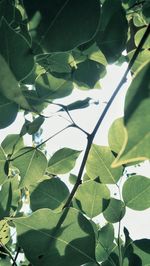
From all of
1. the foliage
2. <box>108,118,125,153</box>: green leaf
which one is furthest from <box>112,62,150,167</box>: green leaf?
<box>108,118,125,153</box>: green leaf

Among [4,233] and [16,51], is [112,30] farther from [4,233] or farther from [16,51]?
[4,233]

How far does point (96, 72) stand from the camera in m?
0.84

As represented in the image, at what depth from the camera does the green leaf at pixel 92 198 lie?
2.29 ft

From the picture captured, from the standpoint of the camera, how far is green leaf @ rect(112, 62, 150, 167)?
12.3 inches

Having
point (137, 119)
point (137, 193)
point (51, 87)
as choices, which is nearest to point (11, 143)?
point (51, 87)

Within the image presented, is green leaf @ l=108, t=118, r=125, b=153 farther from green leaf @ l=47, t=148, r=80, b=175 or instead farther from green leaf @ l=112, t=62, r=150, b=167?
green leaf @ l=112, t=62, r=150, b=167

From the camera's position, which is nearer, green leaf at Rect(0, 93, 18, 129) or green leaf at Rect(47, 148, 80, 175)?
green leaf at Rect(0, 93, 18, 129)

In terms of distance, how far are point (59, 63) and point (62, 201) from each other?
238mm

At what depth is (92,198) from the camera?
0.70 meters

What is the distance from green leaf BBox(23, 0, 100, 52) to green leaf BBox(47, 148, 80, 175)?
0.40 m

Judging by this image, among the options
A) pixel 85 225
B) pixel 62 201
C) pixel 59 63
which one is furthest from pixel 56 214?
pixel 59 63

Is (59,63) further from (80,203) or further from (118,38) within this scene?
(80,203)

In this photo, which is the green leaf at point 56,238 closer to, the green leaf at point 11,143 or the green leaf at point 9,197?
the green leaf at point 9,197

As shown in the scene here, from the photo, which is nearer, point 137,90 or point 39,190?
point 137,90
